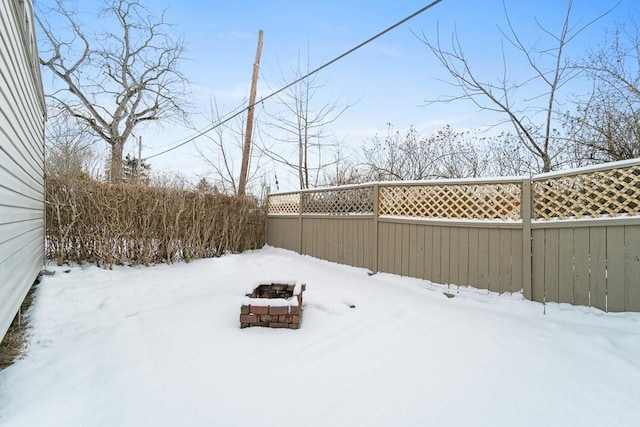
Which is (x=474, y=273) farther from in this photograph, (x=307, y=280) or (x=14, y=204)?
(x=14, y=204)

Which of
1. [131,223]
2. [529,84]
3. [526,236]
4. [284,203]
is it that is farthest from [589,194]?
[131,223]

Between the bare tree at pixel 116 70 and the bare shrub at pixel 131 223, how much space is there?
288 inches

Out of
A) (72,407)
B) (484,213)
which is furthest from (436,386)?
(484,213)

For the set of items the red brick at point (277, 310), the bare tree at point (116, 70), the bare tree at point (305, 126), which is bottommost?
the red brick at point (277, 310)

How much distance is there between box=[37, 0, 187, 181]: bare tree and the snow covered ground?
10.4m

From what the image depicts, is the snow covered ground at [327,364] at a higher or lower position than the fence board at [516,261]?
lower

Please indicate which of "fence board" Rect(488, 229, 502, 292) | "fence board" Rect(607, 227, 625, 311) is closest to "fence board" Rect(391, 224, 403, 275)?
"fence board" Rect(488, 229, 502, 292)

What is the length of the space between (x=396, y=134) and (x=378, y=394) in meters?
7.29

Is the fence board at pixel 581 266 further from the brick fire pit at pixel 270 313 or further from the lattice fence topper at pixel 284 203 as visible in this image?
the lattice fence topper at pixel 284 203

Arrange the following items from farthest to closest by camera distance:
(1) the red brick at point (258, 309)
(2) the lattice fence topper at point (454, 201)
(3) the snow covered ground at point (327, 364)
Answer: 1. (2) the lattice fence topper at point (454, 201)
2. (1) the red brick at point (258, 309)
3. (3) the snow covered ground at point (327, 364)

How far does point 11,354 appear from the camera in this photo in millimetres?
2285

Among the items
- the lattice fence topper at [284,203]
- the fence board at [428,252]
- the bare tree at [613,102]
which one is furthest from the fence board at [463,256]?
the lattice fence topper at [284,203]

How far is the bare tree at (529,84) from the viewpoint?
530 centimetres

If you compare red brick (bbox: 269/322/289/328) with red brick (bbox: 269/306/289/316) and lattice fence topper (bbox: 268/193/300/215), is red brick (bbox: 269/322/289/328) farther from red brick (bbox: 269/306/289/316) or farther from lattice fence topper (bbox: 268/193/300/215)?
lattice fence topper (bbox: 268/193/300/215)
